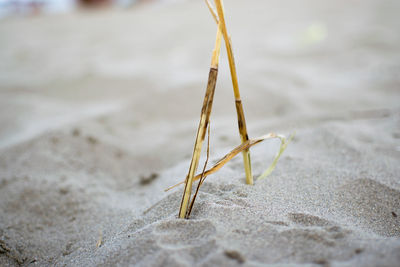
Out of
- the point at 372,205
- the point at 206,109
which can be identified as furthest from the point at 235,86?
the point at 372,205

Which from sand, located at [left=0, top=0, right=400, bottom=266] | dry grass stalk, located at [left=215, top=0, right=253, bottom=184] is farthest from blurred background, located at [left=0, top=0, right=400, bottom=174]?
dry grass stalk, located at [left=215, top=0, right=253, bottom=184]

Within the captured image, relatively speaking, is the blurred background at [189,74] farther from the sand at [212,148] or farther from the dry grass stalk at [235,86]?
the dry grass stalk at [235,86]

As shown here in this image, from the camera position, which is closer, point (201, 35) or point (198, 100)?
point (198, 100)

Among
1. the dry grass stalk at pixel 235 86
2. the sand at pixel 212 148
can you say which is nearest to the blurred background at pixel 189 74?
the sand at pixel 212 148

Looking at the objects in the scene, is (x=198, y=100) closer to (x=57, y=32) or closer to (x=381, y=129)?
(x=381, y=129)

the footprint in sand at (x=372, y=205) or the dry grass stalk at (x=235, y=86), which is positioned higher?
the dry grass stalk at (x=235, y=86)

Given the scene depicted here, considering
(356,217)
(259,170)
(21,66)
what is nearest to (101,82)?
(21,66)

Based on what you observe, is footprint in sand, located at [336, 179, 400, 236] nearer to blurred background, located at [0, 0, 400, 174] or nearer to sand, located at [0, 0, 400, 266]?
sand, located at [0, 0, 400, 266]

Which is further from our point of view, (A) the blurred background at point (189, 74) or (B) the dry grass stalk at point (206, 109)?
(A) the blurred background at point (189, 74)
